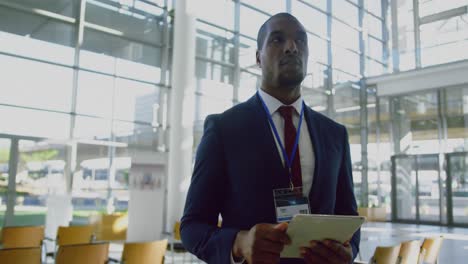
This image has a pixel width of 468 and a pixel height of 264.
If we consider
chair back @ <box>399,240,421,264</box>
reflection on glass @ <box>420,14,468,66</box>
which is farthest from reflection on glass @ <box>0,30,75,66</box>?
reflection on glass @ <box>420,14,468,66</box>

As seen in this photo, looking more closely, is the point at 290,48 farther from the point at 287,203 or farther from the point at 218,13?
the point at 218,13

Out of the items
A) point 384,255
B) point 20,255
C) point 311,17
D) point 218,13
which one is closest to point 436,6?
point 311,17

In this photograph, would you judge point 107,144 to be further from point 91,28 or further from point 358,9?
point 358,9

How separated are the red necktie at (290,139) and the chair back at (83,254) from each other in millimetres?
3218

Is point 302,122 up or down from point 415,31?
down

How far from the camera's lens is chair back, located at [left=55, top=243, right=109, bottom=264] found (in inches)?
144

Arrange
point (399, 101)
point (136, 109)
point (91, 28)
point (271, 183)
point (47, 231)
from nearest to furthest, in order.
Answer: point (271, 183) < point (47, 231) < point (91, 28) < point (136, 109) < point (399, 101)

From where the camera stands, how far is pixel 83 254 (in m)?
3.79

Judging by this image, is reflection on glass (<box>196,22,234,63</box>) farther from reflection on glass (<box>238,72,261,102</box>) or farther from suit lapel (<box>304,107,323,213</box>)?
suit lapel (<box>304,107,323,213</box>)

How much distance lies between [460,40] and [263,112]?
45.1 ft

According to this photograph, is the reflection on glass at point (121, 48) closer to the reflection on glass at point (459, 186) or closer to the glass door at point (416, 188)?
the glass door at point (416, 188)

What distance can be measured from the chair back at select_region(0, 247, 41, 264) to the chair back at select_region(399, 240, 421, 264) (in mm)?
3380

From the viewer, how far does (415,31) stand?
14.7 metres

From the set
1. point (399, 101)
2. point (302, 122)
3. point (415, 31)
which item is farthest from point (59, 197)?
point (415, 31)
